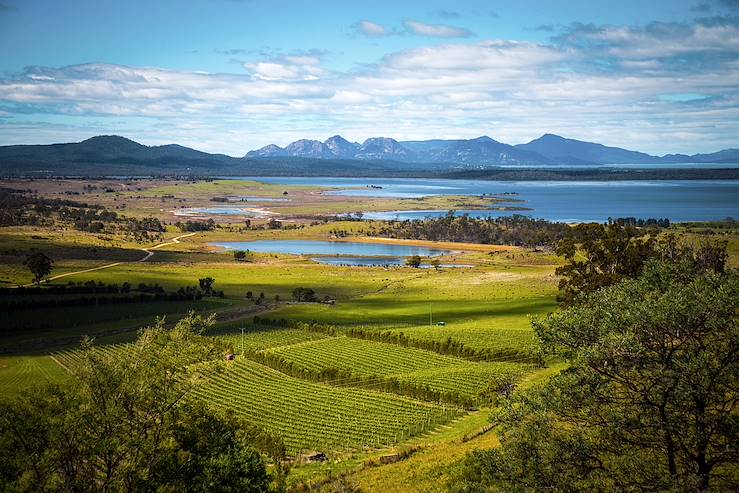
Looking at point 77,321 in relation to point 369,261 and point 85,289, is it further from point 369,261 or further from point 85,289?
point 369,261

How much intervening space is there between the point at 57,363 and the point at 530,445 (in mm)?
62796

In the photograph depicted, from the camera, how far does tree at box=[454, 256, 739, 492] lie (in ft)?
54.6

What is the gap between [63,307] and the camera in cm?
9431

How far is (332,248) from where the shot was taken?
17862 cm

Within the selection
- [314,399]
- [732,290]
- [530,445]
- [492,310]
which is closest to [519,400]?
[530,445]

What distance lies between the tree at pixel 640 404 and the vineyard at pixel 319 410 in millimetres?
24588

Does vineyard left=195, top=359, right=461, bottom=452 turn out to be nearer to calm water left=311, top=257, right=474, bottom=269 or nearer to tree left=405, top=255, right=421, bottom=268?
tree left=405, top=255, right=421, bottom=268

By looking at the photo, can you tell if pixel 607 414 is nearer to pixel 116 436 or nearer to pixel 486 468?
pixel 486 468

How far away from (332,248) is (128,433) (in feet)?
514

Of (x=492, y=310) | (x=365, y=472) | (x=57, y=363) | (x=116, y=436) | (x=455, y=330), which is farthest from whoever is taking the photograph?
(x=492, y=310)

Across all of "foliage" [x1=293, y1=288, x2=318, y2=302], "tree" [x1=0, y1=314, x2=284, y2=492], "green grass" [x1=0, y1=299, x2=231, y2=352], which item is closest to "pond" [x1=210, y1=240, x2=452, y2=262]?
"foliage" [x1=293, y1=288, x2=318, y2=302]

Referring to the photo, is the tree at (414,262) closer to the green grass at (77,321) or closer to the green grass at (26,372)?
the green grass at (77,321)

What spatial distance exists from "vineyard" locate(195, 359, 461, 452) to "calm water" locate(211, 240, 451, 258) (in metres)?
103

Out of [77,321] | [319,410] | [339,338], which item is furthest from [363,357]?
[77,321]
